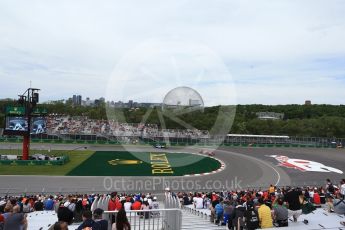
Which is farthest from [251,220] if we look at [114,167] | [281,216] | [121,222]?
[114,167]

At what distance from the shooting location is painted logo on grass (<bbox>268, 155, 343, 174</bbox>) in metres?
41.8

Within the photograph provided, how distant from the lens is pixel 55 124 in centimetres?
8306

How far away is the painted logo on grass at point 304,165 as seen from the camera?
137ft

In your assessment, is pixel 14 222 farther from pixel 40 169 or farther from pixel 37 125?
pixel 37 125

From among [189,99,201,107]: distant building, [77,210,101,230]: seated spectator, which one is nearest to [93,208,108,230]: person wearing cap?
[77,210,101,230]: seated spectator

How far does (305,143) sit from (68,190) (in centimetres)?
5490

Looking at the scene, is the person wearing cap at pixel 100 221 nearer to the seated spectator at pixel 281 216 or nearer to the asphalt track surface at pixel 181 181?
the seated spectator at pixel 281 216

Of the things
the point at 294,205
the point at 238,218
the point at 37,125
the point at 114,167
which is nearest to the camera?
the point at 238,218

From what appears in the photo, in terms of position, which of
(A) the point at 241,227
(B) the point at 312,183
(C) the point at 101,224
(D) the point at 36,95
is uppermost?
(D) the point at 36,95

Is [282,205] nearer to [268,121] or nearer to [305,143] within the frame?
[305,143]

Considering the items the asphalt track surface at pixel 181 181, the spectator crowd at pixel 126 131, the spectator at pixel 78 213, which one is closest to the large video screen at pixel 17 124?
the asphalt track surface at pixel 181 181

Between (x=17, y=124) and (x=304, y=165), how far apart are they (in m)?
34.0

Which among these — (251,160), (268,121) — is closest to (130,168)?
(251,160)

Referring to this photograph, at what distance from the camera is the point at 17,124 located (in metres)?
40.6
